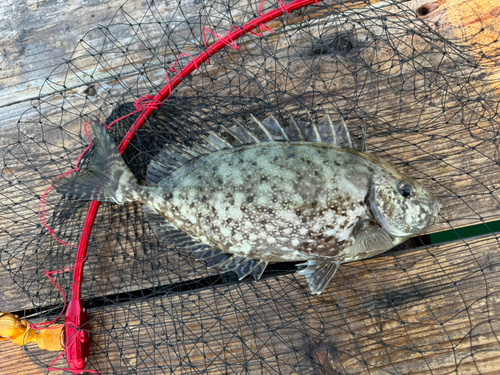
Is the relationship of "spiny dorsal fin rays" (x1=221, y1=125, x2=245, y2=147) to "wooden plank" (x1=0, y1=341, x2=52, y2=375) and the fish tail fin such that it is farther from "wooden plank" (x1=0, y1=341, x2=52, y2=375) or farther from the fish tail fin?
"wooden plank" (x1=0, y1=341, x2=52, y2=375)

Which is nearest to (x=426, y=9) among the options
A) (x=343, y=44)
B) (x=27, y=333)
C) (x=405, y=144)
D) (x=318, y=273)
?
(x=343, y=44)

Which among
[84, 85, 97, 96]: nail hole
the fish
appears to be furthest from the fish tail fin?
[84, 85, 97, 96]: nail hole

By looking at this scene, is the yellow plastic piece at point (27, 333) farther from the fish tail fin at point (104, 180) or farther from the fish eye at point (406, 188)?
the fish eye at point (406, 188)

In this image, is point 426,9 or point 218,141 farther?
point 426,9

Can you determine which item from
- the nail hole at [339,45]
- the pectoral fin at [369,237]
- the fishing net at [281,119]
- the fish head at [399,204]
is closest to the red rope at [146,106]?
the fishing net at [281,119]

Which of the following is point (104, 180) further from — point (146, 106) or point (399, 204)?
point (399, 204)

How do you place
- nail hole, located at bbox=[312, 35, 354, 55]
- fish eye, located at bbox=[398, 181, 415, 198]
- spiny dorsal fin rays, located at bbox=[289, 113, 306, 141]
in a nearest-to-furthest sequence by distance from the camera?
fish eye, located at bbox=[398, 181, 415, 198], spiny dorsal fin rays, located at bbox=[289, 113, 306, 141], nail hole, located at bbox=[312, 35, 354, 55]
